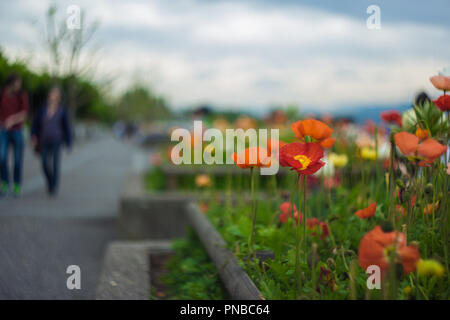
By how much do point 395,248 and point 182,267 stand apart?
1966 millimetres

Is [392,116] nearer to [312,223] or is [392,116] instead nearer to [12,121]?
[312,223]

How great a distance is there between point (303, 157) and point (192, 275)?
165 centimetres

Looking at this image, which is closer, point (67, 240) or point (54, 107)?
point (67, 240)

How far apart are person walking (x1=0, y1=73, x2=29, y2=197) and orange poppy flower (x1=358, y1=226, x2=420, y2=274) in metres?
5.96

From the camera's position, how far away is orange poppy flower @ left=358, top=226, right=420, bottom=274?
119 cm

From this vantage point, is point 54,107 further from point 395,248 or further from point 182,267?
point 395,248

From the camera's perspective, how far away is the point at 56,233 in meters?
4.58

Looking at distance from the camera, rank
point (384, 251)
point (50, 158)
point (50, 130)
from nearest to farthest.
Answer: point (384, 251), point (50, 130), point (50, 158)

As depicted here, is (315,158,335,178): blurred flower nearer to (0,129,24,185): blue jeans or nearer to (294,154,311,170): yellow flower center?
(294,154,311,170): yellow flower center

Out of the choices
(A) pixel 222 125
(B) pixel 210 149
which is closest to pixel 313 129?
(B) pixel 210 149

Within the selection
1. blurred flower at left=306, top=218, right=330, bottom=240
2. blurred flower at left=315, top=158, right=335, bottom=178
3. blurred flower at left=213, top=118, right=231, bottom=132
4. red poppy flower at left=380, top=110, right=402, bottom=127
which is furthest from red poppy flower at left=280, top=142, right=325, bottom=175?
blurred flower at left=213, top=118, right=231, bottom=132
